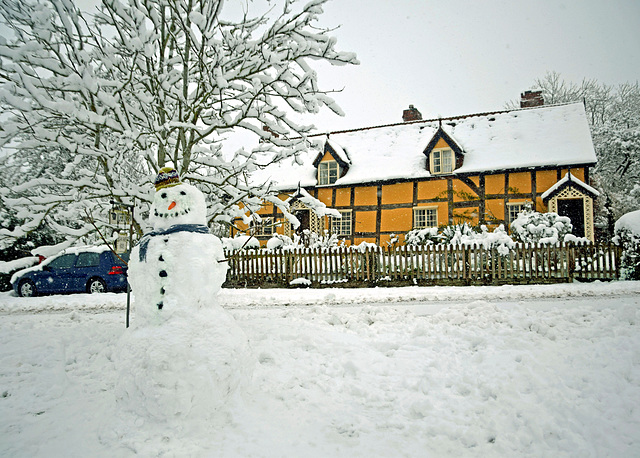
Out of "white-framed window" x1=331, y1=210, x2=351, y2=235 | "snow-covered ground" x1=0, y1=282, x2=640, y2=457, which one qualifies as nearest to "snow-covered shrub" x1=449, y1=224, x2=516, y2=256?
"snow-covered ground" x1=0, y1=282, x2=640, y2=457

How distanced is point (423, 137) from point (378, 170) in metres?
3.64

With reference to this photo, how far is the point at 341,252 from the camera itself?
11.8m

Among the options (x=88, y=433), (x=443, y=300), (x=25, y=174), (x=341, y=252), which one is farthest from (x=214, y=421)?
(x=25, y=174)

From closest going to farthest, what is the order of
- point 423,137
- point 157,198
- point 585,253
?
point 157,198 < point 585,253 < point 423,137

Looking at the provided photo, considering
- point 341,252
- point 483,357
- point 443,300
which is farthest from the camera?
point 341,252

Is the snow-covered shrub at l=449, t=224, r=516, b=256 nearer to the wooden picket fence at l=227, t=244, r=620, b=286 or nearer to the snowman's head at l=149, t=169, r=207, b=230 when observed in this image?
the wooden picket fence at l=227, t=244, r=620, b=286

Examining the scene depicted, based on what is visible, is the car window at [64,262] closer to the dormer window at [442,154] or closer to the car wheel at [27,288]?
the car wheel at [27,288]

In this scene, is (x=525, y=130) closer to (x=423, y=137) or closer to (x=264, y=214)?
(x=423, y=137)

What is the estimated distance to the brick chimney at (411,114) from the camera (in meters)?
23.9

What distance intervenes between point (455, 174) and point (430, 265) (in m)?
8.41

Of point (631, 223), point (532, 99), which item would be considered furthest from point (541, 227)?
point (532, 99)

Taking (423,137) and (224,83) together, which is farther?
(423,137)

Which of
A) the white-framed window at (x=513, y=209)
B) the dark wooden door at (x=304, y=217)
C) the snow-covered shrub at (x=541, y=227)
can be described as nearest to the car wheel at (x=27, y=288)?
the dark wooden door at (x=304, y=217)

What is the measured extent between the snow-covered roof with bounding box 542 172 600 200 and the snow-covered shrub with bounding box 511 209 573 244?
4697mm
